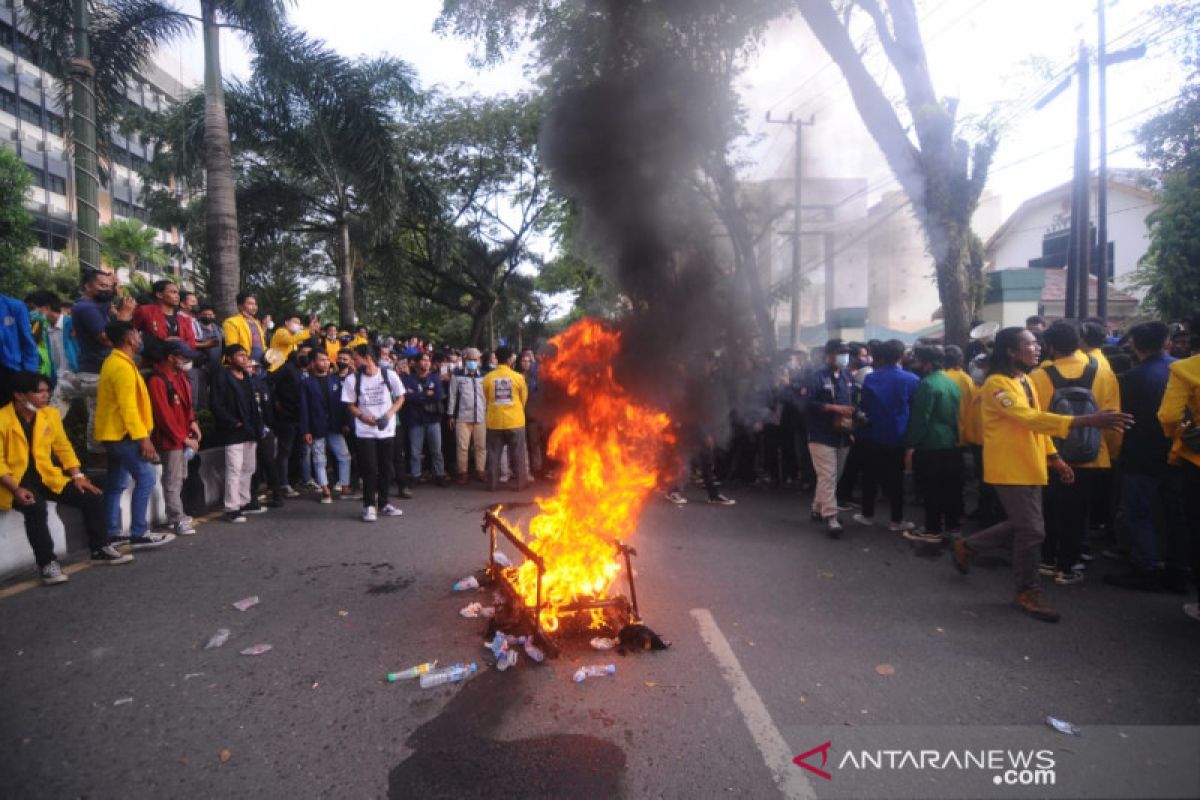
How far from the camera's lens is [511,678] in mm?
3516

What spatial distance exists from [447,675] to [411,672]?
226 mm

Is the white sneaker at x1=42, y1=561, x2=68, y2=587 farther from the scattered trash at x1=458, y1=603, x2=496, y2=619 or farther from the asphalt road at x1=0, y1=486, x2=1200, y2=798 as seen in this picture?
the scattered trash at x1=458, y1=603, x2=496, y2=619

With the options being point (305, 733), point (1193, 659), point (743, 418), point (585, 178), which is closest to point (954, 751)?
point (1193, 659)

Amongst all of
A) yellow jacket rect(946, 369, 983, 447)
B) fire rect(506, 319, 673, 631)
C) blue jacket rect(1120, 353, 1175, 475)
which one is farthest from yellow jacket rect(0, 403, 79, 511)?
blue jacket rect(1120, 353, 1175, 475)

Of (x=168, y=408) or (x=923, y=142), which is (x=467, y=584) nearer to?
(x=168, y=408)

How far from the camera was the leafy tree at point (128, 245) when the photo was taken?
1268 inches

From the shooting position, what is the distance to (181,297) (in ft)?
28.9

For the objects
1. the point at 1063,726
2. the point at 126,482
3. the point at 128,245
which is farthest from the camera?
the point at 128,245

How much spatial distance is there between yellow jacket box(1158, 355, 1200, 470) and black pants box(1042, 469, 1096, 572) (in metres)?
0.66

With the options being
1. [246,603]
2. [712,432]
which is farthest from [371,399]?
[712,432]

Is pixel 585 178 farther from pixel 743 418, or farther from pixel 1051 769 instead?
pixel 1051 769

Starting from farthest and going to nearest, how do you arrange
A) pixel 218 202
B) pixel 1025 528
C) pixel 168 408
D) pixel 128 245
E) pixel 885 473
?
pixel 128 245 < pixel 218 202 < pixel 885 473 < pixel 168 408 < pixel 1025 528

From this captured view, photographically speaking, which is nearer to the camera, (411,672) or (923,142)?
(411,672)

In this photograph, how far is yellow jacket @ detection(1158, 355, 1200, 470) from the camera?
4262 mm
